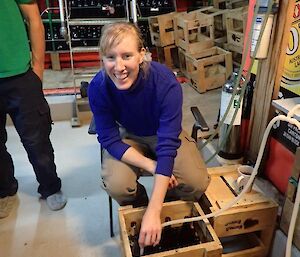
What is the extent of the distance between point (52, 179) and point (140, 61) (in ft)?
3.23

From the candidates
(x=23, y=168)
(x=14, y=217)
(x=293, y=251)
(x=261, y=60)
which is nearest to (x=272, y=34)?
(x=261, y=60)

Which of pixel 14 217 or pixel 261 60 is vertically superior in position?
pixel 261 60

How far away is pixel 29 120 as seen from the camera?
1640 millimetres

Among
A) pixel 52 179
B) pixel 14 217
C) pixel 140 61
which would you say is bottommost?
pixel 14 217

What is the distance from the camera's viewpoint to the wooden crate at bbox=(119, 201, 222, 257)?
3.80ft

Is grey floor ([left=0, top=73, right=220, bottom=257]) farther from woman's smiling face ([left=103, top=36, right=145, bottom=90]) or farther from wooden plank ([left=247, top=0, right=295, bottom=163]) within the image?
woman's smiling face ([left=103, top=36, right=145, bottom=90])

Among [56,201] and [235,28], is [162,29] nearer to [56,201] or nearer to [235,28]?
[235,28]

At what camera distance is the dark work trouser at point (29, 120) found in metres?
1.59

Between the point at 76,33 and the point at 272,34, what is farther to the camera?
the point at 76,33

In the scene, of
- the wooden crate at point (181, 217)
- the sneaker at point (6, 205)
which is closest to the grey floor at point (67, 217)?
the sneaker at point (6, 205)

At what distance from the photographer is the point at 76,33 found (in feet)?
11.8

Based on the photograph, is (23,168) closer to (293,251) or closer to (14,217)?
(14,217)

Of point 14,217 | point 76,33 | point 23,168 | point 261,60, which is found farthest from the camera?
point 76,33

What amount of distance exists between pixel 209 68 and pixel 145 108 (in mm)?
2217
